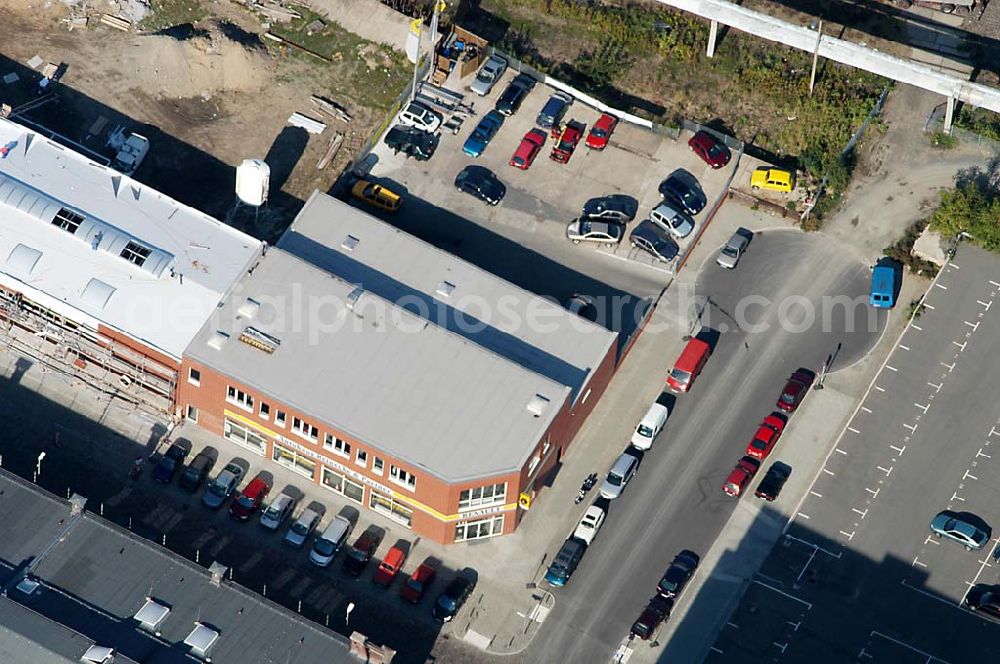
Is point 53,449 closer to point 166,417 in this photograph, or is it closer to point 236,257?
point 166,417

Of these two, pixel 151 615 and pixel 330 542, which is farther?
pixel 330 542

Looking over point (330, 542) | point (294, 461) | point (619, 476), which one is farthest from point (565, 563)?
point (294, 461)

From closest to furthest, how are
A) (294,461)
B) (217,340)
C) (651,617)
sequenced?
(651,617) → (217,340) → (294,461)

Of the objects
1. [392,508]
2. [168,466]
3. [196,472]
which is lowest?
[168,466]

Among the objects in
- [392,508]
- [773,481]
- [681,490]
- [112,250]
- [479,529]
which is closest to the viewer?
[479,529]

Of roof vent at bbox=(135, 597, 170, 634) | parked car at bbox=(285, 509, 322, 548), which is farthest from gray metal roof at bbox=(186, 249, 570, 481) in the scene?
roof vent at bbox=(135, 597, 170, 634)

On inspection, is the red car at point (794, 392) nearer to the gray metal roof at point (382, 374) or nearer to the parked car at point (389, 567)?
the gray metal roof at point (382, 374)

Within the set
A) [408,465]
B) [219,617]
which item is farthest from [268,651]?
[408,465]

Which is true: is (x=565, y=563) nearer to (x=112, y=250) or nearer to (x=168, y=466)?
(x=168, y=466)
